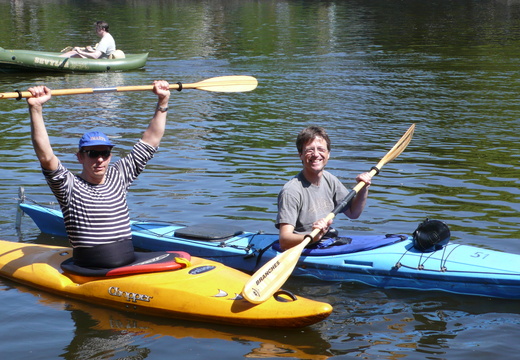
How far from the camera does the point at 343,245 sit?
657cm

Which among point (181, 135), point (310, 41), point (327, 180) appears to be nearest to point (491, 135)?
point (181, 135)

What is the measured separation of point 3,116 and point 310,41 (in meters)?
12.3

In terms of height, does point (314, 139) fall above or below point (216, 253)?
Result: above

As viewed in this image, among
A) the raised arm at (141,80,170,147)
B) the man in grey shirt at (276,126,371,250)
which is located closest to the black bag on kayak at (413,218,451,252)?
the man in grey shirt at (276,126,371,250)

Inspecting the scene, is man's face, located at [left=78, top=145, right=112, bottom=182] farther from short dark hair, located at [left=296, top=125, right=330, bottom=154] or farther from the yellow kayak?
short dark hair, located at [left=296, top=125, right=330, bottom=154]

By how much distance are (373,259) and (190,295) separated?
1566 mm

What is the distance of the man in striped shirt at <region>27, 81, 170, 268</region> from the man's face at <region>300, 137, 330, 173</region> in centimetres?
121

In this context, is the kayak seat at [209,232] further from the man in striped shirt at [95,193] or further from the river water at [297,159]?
the man in striped shirt at [95,193]

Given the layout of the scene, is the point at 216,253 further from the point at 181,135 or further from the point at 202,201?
the point at 181,135

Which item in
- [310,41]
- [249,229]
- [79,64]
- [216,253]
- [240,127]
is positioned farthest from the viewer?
[310,41]

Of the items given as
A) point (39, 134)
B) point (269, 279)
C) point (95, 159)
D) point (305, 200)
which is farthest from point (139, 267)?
point (305, 200)

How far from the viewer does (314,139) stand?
605 centimetres

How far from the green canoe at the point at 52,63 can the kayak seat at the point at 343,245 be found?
12.6 meters

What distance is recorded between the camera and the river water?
558cm
